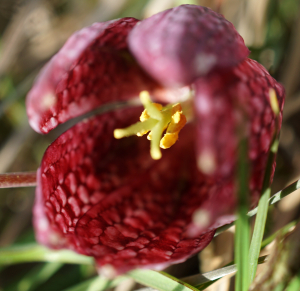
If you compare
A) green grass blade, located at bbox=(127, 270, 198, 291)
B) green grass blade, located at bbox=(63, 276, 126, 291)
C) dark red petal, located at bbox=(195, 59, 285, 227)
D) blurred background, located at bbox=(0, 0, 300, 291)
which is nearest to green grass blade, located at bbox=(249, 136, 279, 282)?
dark red petal, located at bbox=(195, 59, 285, 227)

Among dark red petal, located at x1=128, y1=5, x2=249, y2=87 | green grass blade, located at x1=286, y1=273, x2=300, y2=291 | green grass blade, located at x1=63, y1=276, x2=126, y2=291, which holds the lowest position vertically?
green grass blade, located at x1=63, y1=276, x2=126, y2=291

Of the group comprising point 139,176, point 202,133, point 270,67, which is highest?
point 202,133

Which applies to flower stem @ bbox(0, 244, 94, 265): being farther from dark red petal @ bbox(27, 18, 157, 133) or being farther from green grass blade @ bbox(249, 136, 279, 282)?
green grass blade @ bbox(249, 136, 279, 282)

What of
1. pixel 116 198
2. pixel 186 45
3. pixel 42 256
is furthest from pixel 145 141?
pixel 186 45

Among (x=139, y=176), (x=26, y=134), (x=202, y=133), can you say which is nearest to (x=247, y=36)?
(x=139, y=176)

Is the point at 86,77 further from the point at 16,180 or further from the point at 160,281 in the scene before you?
the point at 160,281

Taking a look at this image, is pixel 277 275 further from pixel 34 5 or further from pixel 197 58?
pixel 34 5
